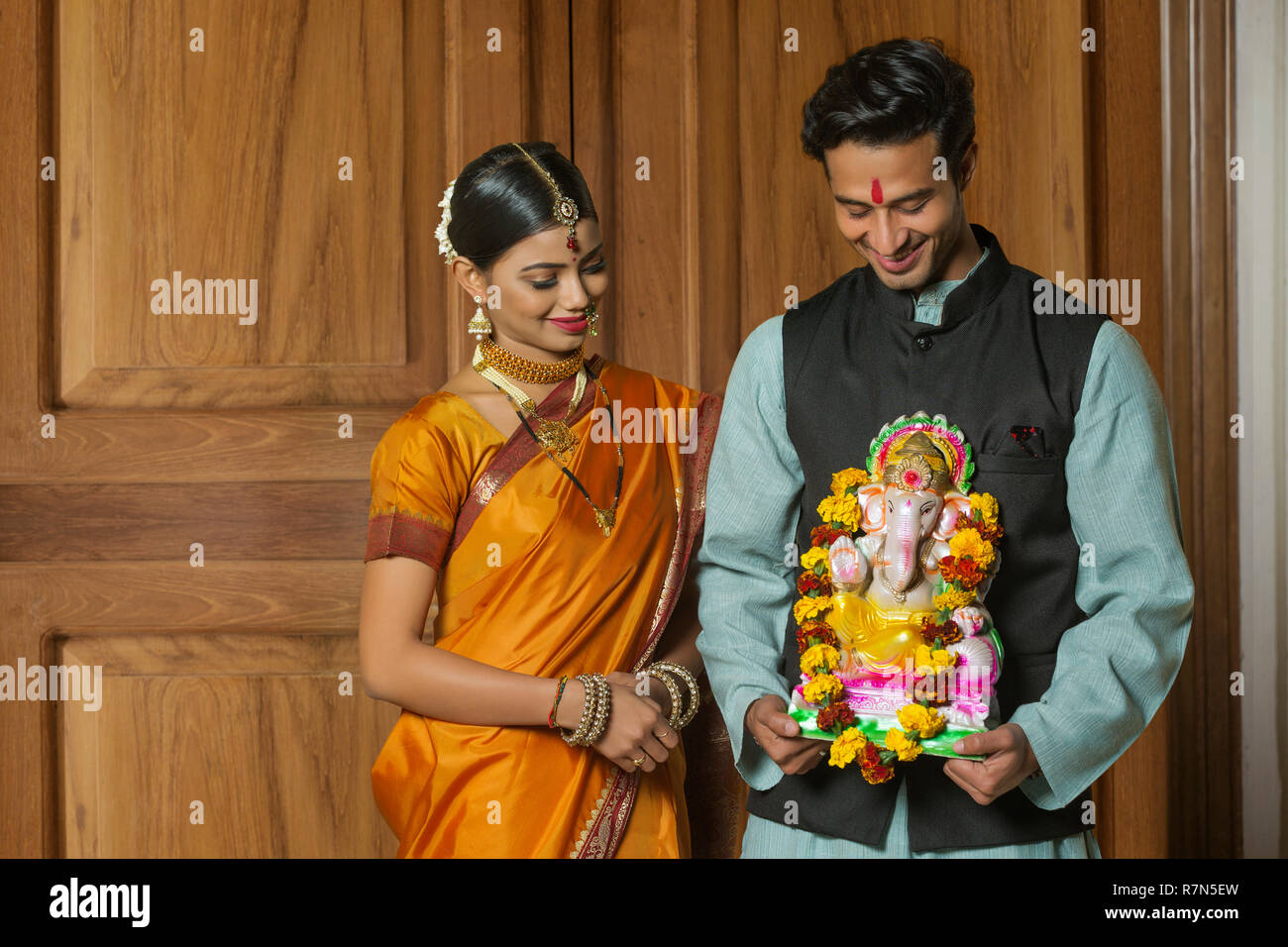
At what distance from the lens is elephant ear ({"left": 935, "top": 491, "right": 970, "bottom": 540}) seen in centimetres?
116

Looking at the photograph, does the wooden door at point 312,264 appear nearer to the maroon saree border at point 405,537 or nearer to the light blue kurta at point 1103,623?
the maroon saree border at point 405,537

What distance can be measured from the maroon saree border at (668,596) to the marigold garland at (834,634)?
312 millimetres

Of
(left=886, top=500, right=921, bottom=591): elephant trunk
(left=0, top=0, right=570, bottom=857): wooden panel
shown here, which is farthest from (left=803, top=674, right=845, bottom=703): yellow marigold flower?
(left=0, top=0, right=570, bottom=857): wooden panel

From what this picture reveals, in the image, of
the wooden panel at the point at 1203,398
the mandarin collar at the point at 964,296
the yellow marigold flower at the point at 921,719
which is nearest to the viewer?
the yellow marigold flower at the point at 921,719

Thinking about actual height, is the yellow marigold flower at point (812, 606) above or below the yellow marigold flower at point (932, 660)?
above

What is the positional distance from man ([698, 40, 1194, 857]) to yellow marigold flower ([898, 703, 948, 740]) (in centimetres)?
3

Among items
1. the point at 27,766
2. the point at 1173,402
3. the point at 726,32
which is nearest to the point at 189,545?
the point at 27,766

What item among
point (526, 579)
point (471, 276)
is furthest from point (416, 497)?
point (471, 276)

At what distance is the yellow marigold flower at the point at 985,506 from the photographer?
1161mm

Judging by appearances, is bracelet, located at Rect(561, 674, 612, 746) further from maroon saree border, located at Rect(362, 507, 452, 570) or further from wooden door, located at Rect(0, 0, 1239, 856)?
wooden door, located at Rect(0, 0, 1239, 856)

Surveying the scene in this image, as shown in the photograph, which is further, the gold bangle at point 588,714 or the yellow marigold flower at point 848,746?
the gold bangle at point 588,714

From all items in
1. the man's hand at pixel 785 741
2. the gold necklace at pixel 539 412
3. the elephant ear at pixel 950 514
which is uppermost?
the gold necklace at pixel 539 412

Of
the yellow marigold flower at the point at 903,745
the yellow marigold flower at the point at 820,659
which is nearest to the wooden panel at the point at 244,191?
the yellow marigold flower at the point at 820,659
